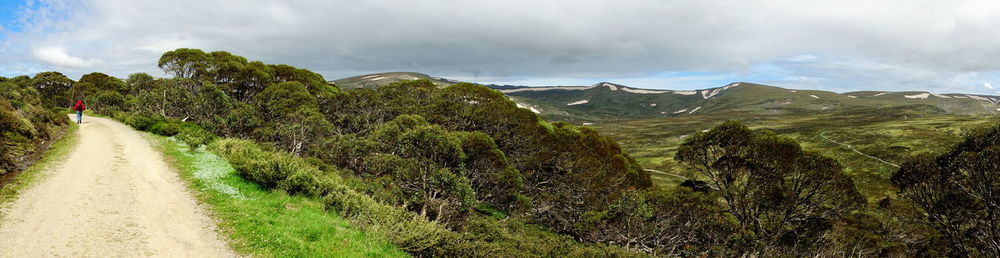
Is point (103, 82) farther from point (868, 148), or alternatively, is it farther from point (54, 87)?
point (868, 148)

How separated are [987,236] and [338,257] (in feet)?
134

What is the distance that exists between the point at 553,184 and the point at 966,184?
28.6 m

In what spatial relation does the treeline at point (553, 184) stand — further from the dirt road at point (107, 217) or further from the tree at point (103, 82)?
the tree at point (103, 82)

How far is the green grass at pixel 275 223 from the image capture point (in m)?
12.5

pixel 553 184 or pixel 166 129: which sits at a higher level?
pixel 166 129

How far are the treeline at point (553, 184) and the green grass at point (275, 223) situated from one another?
0.99 meters

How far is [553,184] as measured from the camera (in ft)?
133

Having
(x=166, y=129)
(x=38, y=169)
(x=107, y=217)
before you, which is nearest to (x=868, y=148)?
(x=166, y=129)

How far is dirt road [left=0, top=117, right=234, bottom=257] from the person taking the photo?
36.0ft

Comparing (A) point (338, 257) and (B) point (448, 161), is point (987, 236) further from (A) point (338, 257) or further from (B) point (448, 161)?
(A) point (338, 257)

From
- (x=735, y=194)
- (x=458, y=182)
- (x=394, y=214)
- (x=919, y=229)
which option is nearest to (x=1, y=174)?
(x=394, y=214)

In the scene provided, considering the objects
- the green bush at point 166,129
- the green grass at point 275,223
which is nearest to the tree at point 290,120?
the green bush at point 166,129

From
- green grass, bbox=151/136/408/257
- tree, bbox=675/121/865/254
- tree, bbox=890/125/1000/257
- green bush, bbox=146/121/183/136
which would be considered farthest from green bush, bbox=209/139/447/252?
tree, bbox=890/125/1000/257

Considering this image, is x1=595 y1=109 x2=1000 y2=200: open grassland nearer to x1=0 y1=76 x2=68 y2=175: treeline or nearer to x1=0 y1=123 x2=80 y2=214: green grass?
x1=0 y1=123 x2=80 y2=214: green grass
